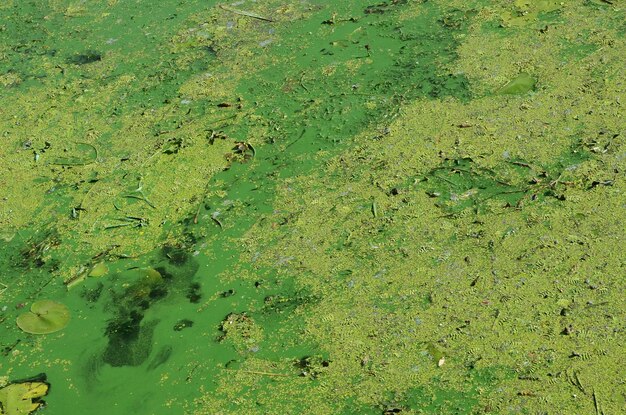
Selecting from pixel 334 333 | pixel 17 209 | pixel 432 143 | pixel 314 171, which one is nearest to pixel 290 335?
pixel 334 333

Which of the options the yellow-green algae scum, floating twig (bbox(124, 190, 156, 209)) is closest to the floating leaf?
the yellow-green algae scum

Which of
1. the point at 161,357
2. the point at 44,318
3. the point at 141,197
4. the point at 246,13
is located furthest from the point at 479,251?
the point at 246,13

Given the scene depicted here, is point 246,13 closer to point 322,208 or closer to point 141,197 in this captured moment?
point 141,197

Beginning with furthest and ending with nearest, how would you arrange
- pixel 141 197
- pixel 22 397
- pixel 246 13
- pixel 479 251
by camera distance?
pixel 246 13
pixel 141 197
pixel 479 251
pixel 22 397

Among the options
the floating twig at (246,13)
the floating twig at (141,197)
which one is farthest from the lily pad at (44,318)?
the floating twig at (246,13)

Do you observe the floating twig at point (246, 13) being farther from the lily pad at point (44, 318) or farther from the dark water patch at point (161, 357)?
the dark water patch at point (161, 357)

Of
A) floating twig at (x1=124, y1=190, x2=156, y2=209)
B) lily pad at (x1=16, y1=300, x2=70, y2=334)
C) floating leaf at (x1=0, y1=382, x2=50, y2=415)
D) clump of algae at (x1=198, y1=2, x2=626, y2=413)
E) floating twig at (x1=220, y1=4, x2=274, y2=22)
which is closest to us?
clump of algae at (x1=198, y1=2, x2=626, y2=413)

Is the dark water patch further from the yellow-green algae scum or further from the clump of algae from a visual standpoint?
the clump of algae
